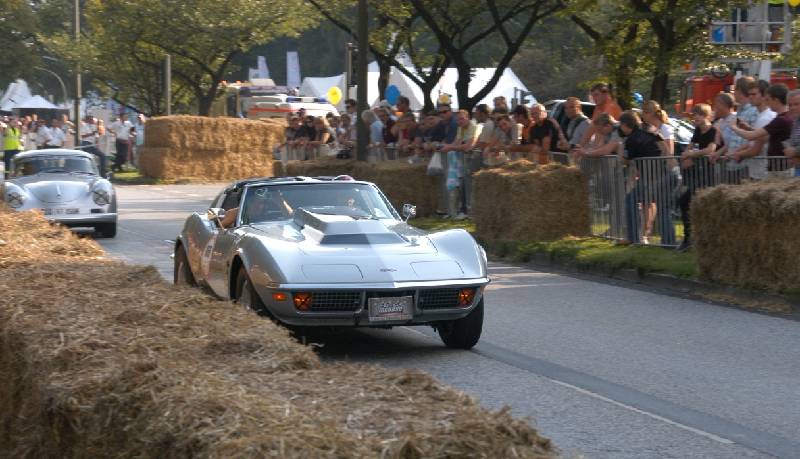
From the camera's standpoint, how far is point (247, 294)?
31.3 ft

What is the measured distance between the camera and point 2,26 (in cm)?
7444

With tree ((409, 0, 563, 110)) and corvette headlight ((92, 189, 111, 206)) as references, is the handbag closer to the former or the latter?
corvette headlight ((92, 189, 111, 206))

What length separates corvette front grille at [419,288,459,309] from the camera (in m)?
9.20

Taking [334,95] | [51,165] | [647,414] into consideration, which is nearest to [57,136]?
[334,95]

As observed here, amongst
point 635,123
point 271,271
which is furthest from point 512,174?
point 271,271

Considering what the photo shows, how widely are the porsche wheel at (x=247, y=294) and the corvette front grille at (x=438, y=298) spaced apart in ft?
3.72

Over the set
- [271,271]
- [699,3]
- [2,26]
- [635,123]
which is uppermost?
[2,26]

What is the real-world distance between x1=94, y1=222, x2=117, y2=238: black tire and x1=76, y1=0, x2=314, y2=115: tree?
82.7 ft

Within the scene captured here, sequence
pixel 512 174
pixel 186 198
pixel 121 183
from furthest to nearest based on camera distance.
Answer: pixel 121 183 → pixel 186 198 → pixel 512 174

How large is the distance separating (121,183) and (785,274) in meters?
29.0

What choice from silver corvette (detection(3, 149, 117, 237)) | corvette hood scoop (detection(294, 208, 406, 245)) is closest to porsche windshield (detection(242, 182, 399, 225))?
corvette hood scoop (detection(294, 208, 406, 245))

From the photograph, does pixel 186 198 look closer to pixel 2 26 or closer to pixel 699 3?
pixel 699 3

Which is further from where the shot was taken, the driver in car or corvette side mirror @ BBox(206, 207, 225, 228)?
corvette side mirror @ BBox(206, 207, 225, 228)

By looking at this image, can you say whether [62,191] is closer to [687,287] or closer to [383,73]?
[687,287]
